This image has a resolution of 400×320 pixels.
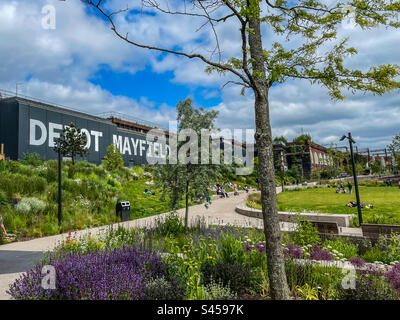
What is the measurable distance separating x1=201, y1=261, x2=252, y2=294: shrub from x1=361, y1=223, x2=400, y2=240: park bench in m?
4.95

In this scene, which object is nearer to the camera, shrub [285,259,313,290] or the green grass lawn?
shrub [285,259,313,290]

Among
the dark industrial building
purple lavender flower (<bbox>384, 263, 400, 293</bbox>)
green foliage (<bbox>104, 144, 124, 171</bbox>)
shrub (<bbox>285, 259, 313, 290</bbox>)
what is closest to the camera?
purple lavender flower (<bbox>384, 263, 400, 293</bbox>)

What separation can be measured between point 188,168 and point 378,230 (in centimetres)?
625

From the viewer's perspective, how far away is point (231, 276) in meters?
3.63

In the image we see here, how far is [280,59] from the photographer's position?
3658mm

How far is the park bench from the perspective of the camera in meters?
6.82

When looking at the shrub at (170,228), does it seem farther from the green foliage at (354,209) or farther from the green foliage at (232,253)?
the green foliage at (354,209)

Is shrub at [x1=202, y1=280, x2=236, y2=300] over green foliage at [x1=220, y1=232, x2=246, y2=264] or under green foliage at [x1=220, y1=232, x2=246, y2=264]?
under

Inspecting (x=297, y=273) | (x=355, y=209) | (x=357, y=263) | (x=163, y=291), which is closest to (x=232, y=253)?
(x=297, y=273)

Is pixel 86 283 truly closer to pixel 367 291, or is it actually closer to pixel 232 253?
pixel 232 253

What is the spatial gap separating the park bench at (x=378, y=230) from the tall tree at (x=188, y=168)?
16.5 feet

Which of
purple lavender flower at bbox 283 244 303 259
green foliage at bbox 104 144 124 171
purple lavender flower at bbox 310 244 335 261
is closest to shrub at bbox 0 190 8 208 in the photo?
purple lavender flower at bbox 283 244 303 259

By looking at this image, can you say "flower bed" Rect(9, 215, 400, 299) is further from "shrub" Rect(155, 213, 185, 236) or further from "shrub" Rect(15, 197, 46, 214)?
"shrub" Rect(15, 197, 46, 214)
